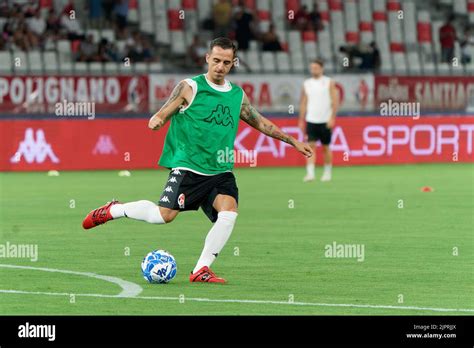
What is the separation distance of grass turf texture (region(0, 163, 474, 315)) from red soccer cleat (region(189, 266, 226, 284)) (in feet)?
0.33

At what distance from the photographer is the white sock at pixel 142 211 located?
1227cm

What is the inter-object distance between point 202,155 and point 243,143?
17482mm

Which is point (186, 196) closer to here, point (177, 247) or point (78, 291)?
point (78, 291)

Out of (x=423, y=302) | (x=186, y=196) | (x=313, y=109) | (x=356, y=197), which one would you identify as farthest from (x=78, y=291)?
(x=313, y=109)

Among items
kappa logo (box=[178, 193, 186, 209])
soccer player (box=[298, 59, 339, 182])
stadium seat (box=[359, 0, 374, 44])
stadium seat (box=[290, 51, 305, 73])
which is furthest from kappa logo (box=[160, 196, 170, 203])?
stadium seat (box=[359, 0, 374, 44])

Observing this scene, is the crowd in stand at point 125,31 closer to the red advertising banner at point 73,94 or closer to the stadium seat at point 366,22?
the stadium seat at point 366,22

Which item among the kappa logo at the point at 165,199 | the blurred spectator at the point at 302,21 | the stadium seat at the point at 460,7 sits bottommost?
the kappa logo at the point at 165,199

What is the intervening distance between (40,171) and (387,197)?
9.09 m

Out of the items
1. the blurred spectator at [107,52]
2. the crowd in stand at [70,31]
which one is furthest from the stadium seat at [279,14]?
the blurred spectator at [107,52]

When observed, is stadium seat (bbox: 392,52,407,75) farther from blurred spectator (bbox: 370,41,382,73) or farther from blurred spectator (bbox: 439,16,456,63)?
blurred spectator (bbox: 370,41,382,73)

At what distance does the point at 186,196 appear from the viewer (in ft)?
39.9

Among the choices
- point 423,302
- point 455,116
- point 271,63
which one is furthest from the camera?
point 271,63

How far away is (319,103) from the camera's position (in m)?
27.0

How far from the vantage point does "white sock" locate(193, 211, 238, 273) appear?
12.0 m
